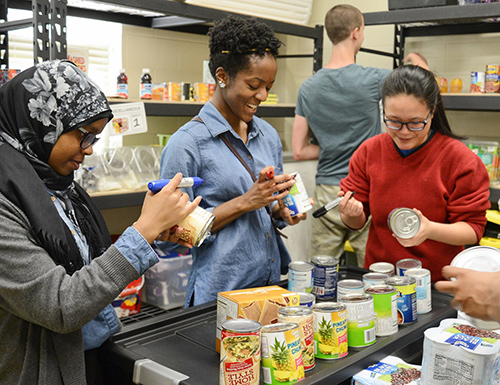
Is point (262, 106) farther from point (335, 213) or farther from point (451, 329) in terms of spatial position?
point (451, 329)

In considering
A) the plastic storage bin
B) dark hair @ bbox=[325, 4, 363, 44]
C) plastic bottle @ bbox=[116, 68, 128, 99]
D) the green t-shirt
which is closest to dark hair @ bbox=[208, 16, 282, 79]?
plastic bottle @ bbox=[116, 68, 128, 99]

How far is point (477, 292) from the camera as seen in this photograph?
1.13m

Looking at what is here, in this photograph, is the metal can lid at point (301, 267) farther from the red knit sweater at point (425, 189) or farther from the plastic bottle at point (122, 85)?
the plastic bottle at point (122, 85)

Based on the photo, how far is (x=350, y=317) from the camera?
1337mm

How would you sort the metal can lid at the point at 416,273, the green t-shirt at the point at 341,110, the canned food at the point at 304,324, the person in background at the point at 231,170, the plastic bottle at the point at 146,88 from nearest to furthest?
the canned food at the point at 304,324, the metal can lid at the point at 416,273, the person in background at the point at 231,170, the plastic bottle at the point at 146,88, the green t-shirt at the point at 341,110

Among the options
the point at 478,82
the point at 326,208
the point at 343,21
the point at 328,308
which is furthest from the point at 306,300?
the point at 478,82

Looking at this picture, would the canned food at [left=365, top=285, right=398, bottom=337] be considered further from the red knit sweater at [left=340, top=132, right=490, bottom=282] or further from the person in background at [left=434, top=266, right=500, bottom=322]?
the red knit sweater at [left=340, top=132, right=490, bottom=282]

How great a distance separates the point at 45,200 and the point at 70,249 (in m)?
0.13

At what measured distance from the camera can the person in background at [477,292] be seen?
44.2 inches

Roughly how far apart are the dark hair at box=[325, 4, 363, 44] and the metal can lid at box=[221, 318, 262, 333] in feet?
8.48

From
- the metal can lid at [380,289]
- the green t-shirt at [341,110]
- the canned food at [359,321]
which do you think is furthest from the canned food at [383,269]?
the green t-shirt at [341,110]

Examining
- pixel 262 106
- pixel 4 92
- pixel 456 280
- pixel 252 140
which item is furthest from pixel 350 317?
pixel 262 106

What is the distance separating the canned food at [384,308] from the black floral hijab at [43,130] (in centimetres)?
75

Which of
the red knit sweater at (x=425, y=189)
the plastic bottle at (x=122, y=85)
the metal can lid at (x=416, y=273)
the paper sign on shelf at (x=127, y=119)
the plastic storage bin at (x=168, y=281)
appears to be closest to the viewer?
the metal can lid at (x=416, y=273)
